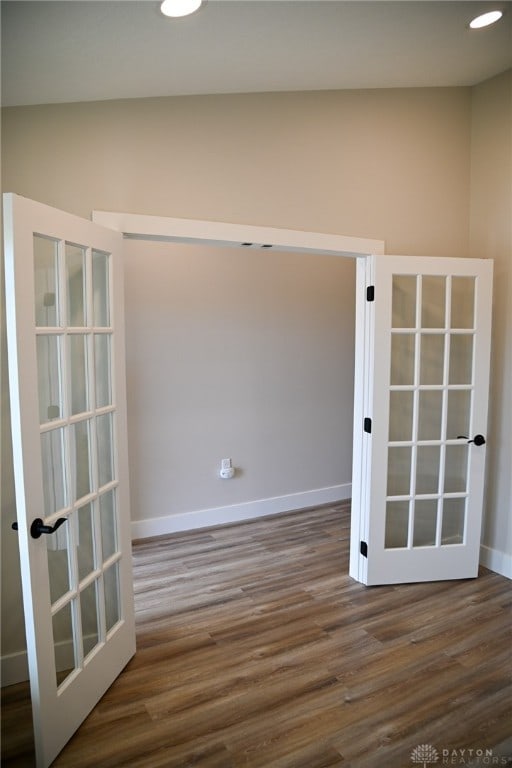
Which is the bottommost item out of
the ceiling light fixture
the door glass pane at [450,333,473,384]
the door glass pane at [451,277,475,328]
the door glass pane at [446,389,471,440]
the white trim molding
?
the door glass pane at [446,389,471,440]

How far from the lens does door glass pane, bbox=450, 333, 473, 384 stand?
10.6 ft

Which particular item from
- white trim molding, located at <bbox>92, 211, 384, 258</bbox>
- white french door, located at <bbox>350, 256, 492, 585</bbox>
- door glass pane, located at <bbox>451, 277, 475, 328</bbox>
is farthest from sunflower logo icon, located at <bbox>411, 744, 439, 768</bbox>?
white trim molding, located at <bbox>92, 211, 384, 258</bbox>

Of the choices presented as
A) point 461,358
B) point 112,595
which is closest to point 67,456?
point 112,595

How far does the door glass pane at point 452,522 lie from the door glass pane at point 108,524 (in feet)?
6.98

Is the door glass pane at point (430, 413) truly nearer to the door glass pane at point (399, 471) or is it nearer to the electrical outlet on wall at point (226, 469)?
the door glass pane at point (399, 471)

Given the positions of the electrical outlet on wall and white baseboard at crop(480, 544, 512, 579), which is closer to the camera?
white baseboard at crop(480, 544, 512, 579)

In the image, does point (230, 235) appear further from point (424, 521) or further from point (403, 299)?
point (424, 521)

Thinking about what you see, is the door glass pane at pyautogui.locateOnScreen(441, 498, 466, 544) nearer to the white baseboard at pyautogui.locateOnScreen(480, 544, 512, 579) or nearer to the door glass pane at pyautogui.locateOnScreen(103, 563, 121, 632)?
the white baseboard at pyautogui.locateOnScreen(480, 544, 512, 579)

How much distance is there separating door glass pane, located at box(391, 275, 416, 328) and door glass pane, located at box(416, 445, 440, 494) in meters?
0.83

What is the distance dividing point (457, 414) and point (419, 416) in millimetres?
287

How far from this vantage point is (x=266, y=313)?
4480mm

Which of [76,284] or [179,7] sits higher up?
[179,7]

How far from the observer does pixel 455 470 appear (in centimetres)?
336

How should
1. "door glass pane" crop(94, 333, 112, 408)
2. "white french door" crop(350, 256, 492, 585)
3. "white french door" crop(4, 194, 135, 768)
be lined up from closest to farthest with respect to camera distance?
1. "white french door" crop(4, 194, 135, 768)
2. "door glass pane" crop(94, 333, 112, 408)
3. "white french door" crop(350, 256, 492, 585)
